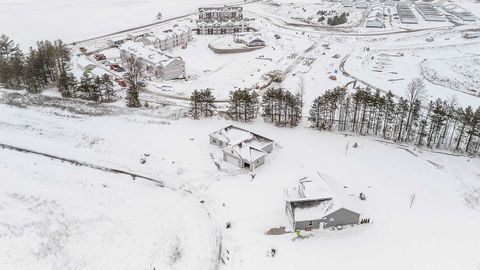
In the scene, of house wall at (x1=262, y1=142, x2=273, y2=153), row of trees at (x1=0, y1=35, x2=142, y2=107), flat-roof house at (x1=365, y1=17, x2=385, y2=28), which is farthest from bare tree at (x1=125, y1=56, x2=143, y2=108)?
flat-roof house at (x1=365, y1=17, x2=385, y2=28)

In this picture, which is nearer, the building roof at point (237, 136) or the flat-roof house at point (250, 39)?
the building roof at point (237, 136)

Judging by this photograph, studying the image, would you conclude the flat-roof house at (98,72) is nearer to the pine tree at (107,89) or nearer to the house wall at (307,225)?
the pine tree at (107,89)

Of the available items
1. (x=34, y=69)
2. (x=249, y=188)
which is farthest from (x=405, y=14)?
(x=34, y=69)

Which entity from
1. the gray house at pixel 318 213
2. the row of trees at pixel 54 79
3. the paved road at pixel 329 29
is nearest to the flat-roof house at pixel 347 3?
the paved road at pixel 329 29

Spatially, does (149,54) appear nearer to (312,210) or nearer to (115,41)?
(115,41)

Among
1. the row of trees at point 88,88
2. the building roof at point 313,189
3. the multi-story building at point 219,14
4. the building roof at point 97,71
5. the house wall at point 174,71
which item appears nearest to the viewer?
the building roof at point 313,189

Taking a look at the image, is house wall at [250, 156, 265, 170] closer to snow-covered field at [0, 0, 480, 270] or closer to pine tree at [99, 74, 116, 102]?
snow-covered field at [0, 0, 480, 270]

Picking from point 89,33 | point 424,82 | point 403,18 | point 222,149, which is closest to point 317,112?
point 222,149
